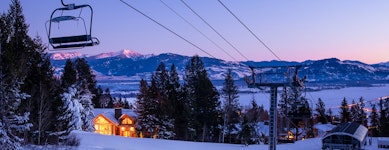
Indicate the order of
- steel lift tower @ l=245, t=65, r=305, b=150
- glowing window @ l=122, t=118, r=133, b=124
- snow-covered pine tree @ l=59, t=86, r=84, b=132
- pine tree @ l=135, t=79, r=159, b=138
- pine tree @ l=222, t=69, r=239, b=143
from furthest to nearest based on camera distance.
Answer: glowing window @ l=122, t=118, r=133, b=124 < pine tree @ l=222, t=69, r=239, b=143 < pine tree @ l=135, t=79, r=159, b=138 < snow-covered pine tree @ l=59, t=86, r=84, b=132 < steel lift tower @ l=245, t=65, r=305, b=150

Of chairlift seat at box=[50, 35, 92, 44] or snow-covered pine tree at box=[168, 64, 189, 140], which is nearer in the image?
chairlift seat at box=[50, 35, 92, 44]

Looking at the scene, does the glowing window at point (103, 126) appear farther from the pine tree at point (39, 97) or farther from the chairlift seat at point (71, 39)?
the chairlift seat at point (71, 39)

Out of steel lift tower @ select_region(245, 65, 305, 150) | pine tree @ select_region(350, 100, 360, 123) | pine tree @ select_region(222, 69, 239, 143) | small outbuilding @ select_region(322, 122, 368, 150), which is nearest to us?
steel lift tower @ select_region(245, 65, 305, 150)

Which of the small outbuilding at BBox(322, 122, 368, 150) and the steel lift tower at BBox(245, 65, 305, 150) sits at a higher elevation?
the steel lift tower at BBox(245, 65, 305, 150)

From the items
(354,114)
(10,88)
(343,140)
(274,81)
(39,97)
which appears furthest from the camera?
(354,114)

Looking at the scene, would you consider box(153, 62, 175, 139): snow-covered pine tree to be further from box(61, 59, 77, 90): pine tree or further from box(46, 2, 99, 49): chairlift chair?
box(46, 2, 99, 49): chairlift chair

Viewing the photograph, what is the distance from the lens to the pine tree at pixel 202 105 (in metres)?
52.8

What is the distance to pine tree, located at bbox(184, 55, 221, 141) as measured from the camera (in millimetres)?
52781

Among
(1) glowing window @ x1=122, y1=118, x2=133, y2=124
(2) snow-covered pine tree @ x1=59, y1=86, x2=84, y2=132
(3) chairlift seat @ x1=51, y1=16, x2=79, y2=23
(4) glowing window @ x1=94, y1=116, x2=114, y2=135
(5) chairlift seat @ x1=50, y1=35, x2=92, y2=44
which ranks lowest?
(4) glowing window @ x1=94, y1=116, x2=114, y2=135

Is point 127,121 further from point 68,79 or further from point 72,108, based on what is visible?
point 72,108

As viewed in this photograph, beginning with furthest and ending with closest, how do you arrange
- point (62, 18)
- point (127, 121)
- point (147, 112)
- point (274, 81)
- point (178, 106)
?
point (127, 121), point (178, 106), point (147, 112), point (274, 81), point (62, 18)

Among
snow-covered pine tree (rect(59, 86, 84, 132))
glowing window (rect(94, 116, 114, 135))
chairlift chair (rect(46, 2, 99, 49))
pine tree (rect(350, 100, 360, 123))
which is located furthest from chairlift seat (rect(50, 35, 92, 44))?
pine tree (rect(350, 100, 360, 123))

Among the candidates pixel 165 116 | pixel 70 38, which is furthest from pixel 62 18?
pixel 165 116

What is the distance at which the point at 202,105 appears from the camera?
5334cm
